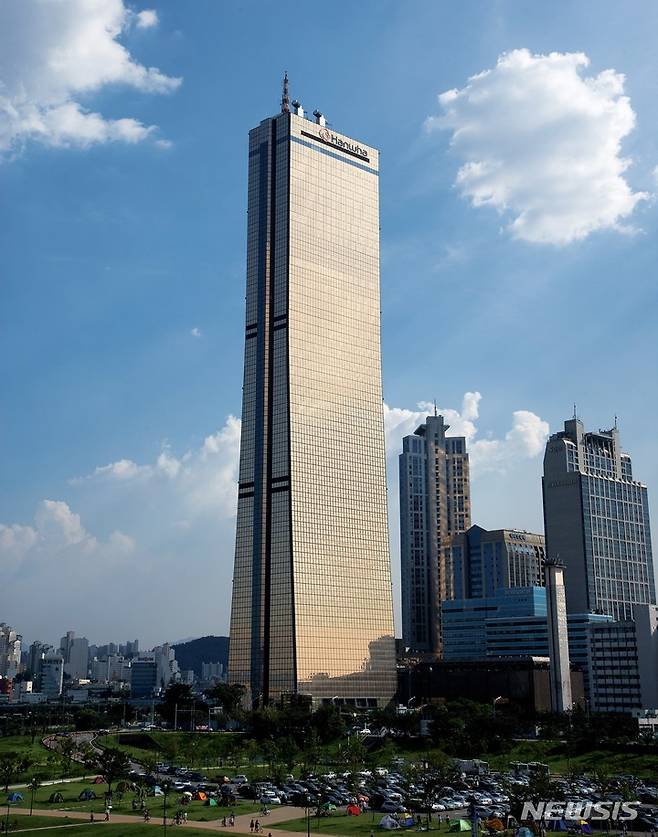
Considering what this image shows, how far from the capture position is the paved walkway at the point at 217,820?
10806 cm

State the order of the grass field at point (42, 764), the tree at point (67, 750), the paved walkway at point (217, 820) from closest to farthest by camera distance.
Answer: the paved walkway at point (217, 820) → the grass field at point (42, 764) → the tree at point (67, 750)

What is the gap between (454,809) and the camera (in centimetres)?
12344

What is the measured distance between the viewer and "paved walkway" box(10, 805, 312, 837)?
108062 millimetres

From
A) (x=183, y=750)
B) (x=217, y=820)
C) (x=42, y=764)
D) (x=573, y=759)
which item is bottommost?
(x=217, y=820)

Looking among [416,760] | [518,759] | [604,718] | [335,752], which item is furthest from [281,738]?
[604,718]

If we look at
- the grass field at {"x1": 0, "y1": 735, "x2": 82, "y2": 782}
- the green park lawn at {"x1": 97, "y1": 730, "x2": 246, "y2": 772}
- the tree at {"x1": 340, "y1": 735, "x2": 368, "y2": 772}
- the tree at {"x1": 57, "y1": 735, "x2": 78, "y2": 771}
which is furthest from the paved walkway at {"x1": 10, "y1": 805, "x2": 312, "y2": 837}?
the green park lawn at {"x1": 97, "y1": 730, "x2": 246, "y2": 772}

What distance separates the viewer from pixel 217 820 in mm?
115375

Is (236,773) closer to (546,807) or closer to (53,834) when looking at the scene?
(53,834)

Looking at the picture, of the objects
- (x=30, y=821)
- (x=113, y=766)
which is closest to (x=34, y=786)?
(x=113, y=766)

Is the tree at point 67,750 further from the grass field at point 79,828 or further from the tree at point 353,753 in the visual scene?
the tree at point 353,753

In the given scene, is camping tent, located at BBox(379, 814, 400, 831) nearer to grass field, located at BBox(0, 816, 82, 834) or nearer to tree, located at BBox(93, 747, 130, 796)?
grass field, located at BBox(0, 816, 82, 834)

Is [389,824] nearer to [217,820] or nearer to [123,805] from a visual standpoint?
[217,820]

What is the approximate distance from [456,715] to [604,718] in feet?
97.1

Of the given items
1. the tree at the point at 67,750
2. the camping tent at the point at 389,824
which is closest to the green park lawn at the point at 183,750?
the tree at the point at 67,750
